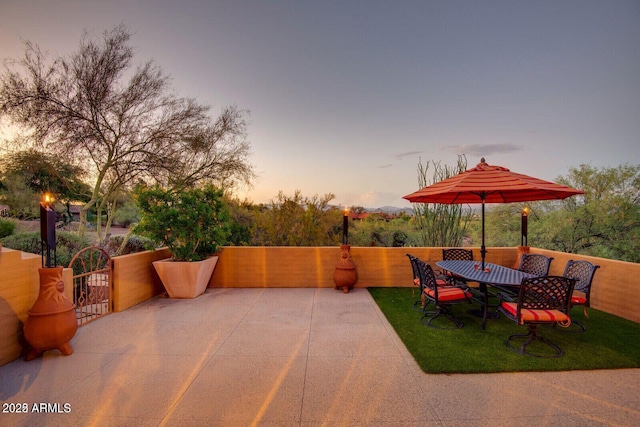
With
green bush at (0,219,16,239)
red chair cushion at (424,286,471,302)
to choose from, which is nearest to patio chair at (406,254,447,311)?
red chair cushion at (424,286,471,302)

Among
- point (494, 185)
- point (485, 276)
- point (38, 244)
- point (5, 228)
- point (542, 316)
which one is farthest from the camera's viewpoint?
point (5, 228)

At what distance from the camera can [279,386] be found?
2494 mm

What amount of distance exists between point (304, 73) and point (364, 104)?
7.11 feet

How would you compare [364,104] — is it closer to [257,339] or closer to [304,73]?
[304,73]

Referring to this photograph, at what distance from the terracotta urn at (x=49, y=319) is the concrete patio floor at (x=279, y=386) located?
0.51 ft

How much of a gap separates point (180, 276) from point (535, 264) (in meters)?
6.30

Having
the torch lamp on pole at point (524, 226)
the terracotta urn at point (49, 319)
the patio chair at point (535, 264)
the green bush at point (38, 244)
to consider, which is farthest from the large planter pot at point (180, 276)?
the torch lamp on pole at point (524, 226)

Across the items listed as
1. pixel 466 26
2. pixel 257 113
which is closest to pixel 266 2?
pixel 257 113

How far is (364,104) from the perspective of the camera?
9562 millimetres

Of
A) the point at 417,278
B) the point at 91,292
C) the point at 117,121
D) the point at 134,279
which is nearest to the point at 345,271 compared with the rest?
the point at 417,278

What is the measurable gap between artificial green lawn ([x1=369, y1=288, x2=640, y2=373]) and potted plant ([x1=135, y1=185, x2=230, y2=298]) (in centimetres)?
341

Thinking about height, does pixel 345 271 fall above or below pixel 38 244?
below

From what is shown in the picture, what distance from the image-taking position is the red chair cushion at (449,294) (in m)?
3.92

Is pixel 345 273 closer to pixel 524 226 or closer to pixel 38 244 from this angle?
pixel 524 226
